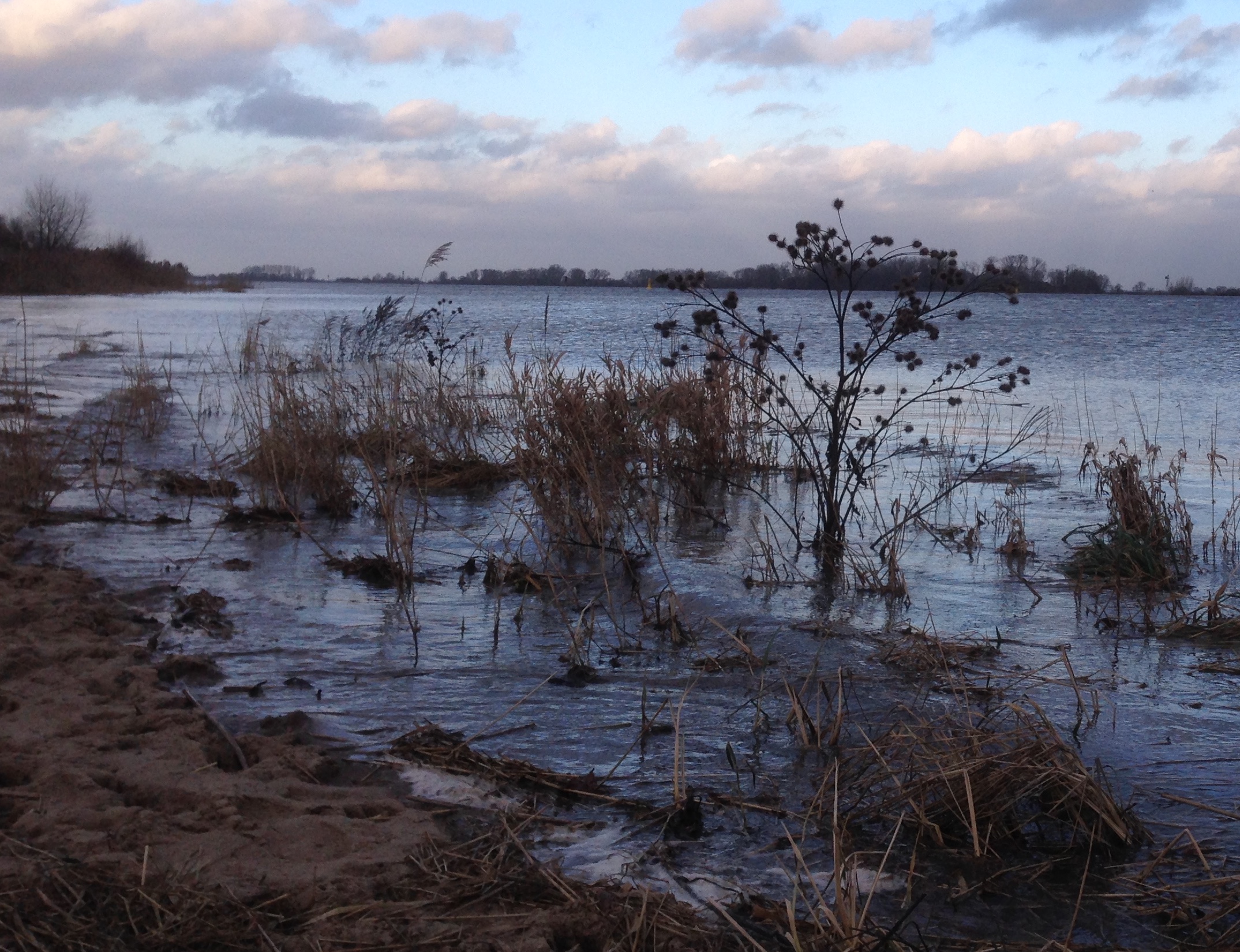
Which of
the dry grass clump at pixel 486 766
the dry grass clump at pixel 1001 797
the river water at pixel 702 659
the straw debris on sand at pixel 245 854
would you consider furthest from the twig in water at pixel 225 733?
the dry grass clump at pixel 1001 797

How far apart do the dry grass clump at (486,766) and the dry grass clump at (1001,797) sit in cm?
79

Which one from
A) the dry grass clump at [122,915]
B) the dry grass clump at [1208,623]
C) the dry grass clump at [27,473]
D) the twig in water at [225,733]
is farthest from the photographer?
the dry grass clump at [27,473]

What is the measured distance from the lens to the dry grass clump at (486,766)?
3047 mm

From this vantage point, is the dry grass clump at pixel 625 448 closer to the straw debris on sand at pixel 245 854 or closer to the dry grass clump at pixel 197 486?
the dry grass clump at pixel 197 486

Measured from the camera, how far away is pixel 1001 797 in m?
2.79

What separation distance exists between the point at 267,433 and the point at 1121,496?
5925 mm

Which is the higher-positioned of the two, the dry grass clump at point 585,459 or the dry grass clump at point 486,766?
the dry grass clump at point 585,459

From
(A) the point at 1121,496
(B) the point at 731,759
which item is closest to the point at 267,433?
(B) the point at 731,759

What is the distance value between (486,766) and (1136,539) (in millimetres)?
4401

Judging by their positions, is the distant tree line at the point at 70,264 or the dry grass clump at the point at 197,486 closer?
the dry grass clump at the point at 197,486

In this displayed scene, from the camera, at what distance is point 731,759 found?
3.14 m

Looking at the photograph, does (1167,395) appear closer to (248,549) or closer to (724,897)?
(248,549)

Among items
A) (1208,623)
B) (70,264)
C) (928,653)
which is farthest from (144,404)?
(70,264)

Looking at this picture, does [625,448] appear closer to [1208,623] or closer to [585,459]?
[585,459]
